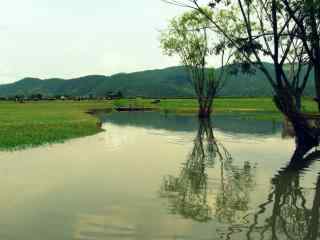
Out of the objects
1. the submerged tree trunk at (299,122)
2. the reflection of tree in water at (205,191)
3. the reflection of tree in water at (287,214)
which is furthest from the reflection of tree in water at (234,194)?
the submerged tree trunk at (299,122)

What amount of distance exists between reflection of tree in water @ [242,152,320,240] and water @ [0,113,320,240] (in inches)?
1.2

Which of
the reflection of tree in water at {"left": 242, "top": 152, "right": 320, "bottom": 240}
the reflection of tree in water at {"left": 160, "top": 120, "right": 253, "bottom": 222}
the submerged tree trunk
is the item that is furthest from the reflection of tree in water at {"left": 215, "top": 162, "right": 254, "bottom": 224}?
the submerged tree trunk

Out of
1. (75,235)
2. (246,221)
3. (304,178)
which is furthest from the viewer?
(304,178)

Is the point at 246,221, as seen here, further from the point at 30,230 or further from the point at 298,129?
the point at 298,129

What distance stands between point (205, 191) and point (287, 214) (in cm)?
394

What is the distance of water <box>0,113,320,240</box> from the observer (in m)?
11.7

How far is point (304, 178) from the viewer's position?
65.8 ft

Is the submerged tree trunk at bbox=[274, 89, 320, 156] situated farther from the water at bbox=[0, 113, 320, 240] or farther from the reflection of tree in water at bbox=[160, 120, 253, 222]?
the reflection of tree in water at bbox=[160, 120, 253, 222]

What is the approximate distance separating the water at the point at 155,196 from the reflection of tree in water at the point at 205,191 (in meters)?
0.03

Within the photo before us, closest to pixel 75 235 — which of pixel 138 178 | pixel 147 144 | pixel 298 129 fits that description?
pixel 138 178

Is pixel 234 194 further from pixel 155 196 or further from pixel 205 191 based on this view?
pixel 155 196

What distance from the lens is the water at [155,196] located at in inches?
461

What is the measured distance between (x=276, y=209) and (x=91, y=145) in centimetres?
2069

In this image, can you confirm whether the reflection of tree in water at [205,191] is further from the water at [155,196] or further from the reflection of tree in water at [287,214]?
the reflection of tree in water at [287,214]
